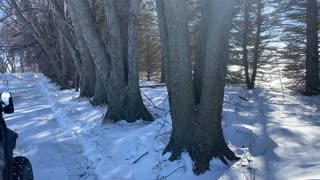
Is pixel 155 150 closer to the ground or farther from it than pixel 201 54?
closer to the ground

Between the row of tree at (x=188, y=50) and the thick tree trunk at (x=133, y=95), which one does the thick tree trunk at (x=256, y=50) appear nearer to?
the row of tree at (x=188, y=50)

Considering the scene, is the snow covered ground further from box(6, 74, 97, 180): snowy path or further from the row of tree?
the row of tree

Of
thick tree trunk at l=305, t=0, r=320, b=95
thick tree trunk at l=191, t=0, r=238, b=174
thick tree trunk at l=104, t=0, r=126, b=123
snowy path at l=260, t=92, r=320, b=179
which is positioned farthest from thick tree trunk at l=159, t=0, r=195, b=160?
thick tree trunk at l=305, t=0, r=320, b=95

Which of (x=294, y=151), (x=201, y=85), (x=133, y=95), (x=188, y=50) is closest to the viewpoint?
(x=294, y=151)

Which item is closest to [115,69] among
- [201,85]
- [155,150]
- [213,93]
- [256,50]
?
[155,150]

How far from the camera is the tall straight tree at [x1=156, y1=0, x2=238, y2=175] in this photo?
6.49 meters

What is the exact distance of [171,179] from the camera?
6.46 m

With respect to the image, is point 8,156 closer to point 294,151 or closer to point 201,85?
point 201,85

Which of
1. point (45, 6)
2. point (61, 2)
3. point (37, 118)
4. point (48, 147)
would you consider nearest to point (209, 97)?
point (48, 147)

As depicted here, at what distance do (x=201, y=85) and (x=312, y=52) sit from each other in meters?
16.5

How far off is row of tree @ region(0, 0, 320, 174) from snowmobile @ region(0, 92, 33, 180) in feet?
8.20

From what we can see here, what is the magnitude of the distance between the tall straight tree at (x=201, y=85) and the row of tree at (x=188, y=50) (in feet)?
0.05

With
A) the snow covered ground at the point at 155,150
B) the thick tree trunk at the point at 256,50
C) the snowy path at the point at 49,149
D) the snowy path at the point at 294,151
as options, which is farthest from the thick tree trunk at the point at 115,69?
the thick tree trunk at the point at 256,50

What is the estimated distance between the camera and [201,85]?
23.5ft
